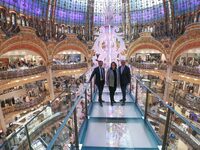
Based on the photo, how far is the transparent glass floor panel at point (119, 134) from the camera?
3363 millimetres

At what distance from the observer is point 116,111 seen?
471cm

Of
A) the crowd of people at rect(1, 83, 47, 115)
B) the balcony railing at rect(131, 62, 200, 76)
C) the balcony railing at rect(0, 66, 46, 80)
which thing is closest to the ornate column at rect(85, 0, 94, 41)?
the balcony railing at rect(131, 62, 200, 76)

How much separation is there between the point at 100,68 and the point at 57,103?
1.66 meters

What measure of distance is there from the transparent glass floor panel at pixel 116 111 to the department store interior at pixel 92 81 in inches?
1.0

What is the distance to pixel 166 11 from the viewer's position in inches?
1045

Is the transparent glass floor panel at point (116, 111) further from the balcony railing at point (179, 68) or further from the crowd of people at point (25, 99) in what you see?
the balcony railing at point (179, 68)

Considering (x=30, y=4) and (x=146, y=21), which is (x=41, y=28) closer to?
(x=30, y=4)

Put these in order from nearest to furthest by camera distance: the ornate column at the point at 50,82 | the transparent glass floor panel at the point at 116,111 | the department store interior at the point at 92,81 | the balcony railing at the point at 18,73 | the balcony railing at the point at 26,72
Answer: the department store interior at the point at 92,81 → the transparent glass floor panel at the point at 116,111 → the balcony railing at the point at 18,73 → the balcony railing at the point at 26,72 → the ornate column at the point at 50,82

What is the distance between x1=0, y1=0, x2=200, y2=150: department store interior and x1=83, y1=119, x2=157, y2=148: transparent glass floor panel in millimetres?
20

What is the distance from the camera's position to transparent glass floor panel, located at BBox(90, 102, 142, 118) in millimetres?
4438

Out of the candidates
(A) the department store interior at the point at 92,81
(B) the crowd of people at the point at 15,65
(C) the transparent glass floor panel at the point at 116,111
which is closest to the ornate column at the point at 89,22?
(A) the department store interior at the point at 92,81

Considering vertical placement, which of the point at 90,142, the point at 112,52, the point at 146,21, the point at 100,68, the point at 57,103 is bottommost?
the point at 90,142

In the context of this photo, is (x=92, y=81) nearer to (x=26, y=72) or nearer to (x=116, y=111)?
(x=116, y=111)

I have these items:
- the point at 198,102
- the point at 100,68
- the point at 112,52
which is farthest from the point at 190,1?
the point at 100,68
